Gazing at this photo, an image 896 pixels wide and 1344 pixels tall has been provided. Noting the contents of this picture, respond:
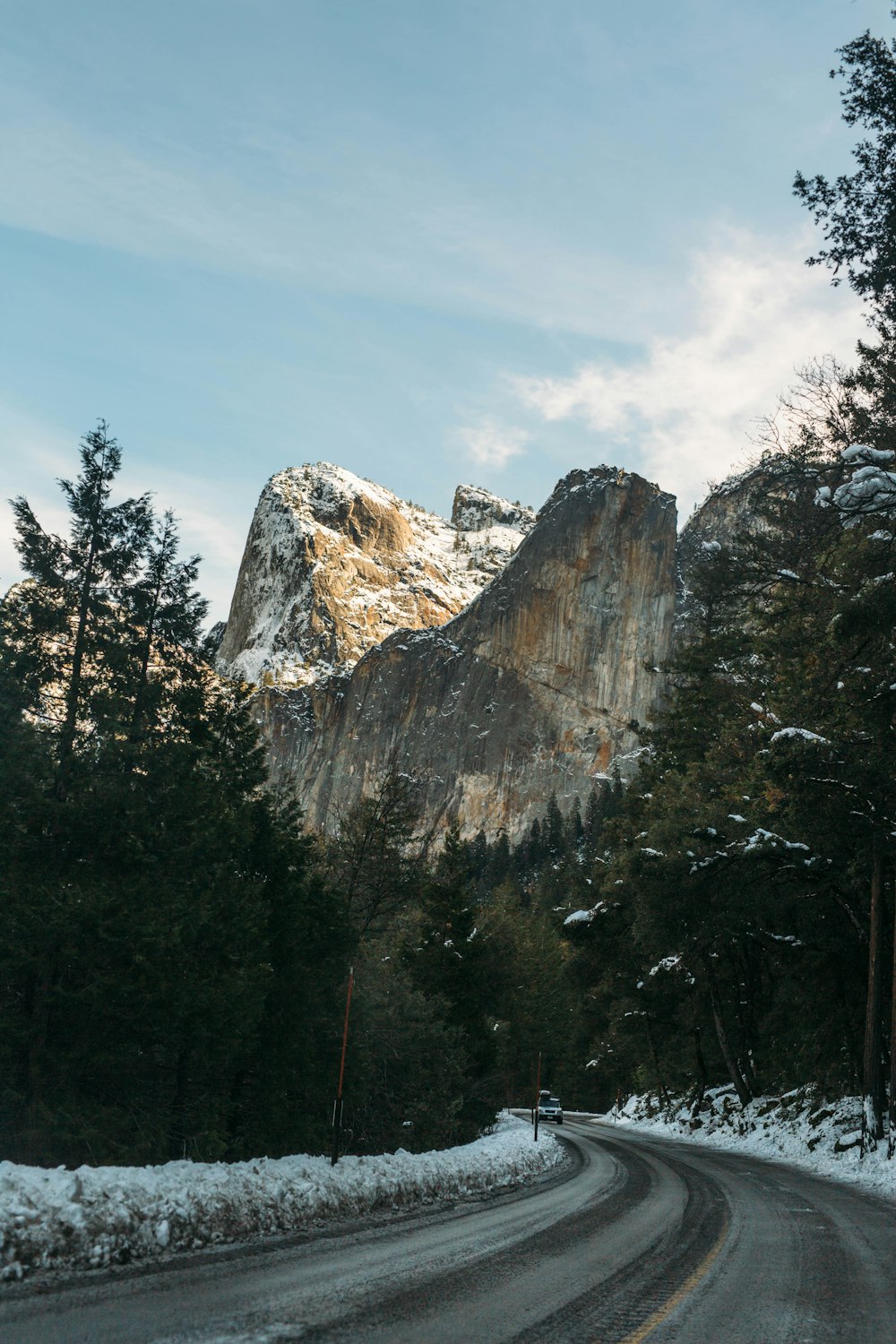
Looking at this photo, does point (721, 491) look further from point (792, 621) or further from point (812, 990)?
point (812, 990)

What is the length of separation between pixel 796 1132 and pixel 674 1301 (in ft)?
71.5

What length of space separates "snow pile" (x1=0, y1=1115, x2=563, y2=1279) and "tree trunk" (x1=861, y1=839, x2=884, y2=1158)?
10.4m

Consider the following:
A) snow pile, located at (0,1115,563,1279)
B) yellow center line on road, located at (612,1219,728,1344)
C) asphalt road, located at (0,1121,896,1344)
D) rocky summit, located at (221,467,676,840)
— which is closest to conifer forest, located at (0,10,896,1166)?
snow pile, located at (0,1115,563,1279)

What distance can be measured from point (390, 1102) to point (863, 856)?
11.0 meters

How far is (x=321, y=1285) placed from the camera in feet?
22.6

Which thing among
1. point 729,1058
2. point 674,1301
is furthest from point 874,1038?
point 674,1301

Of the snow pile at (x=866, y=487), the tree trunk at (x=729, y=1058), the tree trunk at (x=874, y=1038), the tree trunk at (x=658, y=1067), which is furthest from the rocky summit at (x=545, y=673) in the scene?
the snow pile at (x=866, y=487)

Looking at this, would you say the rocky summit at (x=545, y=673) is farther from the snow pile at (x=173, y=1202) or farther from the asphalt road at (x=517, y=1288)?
the asphalt road at (x=517, y=1288)

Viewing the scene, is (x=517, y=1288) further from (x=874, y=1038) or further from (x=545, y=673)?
(x=545, y=673)

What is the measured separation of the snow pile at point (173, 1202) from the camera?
7066mm

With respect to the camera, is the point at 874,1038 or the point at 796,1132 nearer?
the point at 874,1038

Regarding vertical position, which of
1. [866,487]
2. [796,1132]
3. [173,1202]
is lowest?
[796,1132]

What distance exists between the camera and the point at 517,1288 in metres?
7.26

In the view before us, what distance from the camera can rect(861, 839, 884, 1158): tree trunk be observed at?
19828 millimetres
